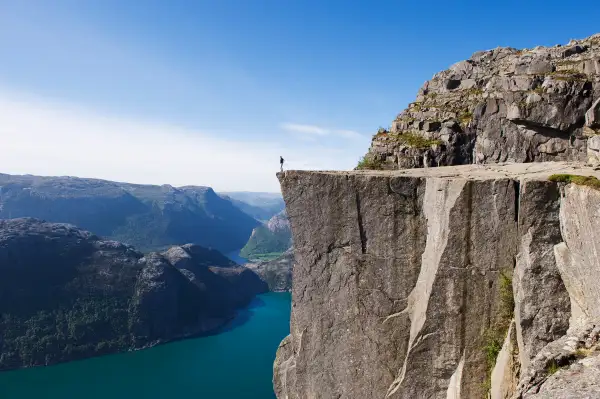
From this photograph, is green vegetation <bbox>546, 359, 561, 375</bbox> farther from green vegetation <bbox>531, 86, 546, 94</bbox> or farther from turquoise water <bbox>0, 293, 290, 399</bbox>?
turquoise water <bbox>0, 293, 290, 399</bbox>

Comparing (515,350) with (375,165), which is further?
(375,165)

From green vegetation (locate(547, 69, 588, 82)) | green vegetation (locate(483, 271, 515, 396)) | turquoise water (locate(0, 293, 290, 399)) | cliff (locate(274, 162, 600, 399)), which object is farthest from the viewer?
turquoise water (locate(0, 293, 290, 399))

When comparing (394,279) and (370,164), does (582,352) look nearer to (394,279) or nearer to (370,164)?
(394,279)

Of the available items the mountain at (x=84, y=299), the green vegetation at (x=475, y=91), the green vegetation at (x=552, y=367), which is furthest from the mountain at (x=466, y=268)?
the mountain at (x=84, y=299)

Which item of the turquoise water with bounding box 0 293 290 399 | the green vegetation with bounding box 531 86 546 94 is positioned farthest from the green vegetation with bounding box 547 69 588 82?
the turquoise water with bounding box 0 293 290 399

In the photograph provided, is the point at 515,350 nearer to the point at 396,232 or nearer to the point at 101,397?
the point at 396,232

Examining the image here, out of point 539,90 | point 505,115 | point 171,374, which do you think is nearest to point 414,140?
point 505,115

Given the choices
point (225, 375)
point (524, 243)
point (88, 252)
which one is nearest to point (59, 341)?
point (88, 252)
